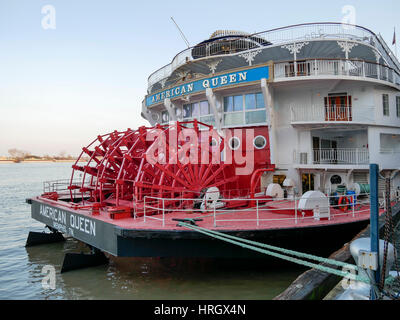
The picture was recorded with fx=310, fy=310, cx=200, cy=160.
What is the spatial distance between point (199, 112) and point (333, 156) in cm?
537

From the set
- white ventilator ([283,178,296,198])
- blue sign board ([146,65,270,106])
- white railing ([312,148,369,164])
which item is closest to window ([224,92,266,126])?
blue sign board ([146,65,270,106])

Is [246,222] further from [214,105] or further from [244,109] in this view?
[244,109]

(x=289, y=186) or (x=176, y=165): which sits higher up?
(x=176, y=165)

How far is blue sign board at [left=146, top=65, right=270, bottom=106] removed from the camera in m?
9.63

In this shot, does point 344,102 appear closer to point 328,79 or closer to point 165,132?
point 328,79

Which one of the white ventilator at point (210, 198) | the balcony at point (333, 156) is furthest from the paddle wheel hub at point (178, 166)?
the balcony at point (333, 156)

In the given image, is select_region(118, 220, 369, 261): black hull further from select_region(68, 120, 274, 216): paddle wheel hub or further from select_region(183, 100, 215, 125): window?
select_region(183, 100, 215, 125): window

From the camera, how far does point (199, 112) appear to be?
487 inches

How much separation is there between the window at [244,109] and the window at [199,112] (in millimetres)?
841

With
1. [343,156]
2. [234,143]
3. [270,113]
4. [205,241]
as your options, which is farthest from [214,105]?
[205,241]

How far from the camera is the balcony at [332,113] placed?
10.3 meters

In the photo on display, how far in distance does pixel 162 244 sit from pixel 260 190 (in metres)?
4.83

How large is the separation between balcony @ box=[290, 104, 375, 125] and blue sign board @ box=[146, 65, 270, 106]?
179 centimetres

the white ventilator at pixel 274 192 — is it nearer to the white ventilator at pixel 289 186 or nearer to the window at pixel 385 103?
the white ventilator at pixel 289 186
